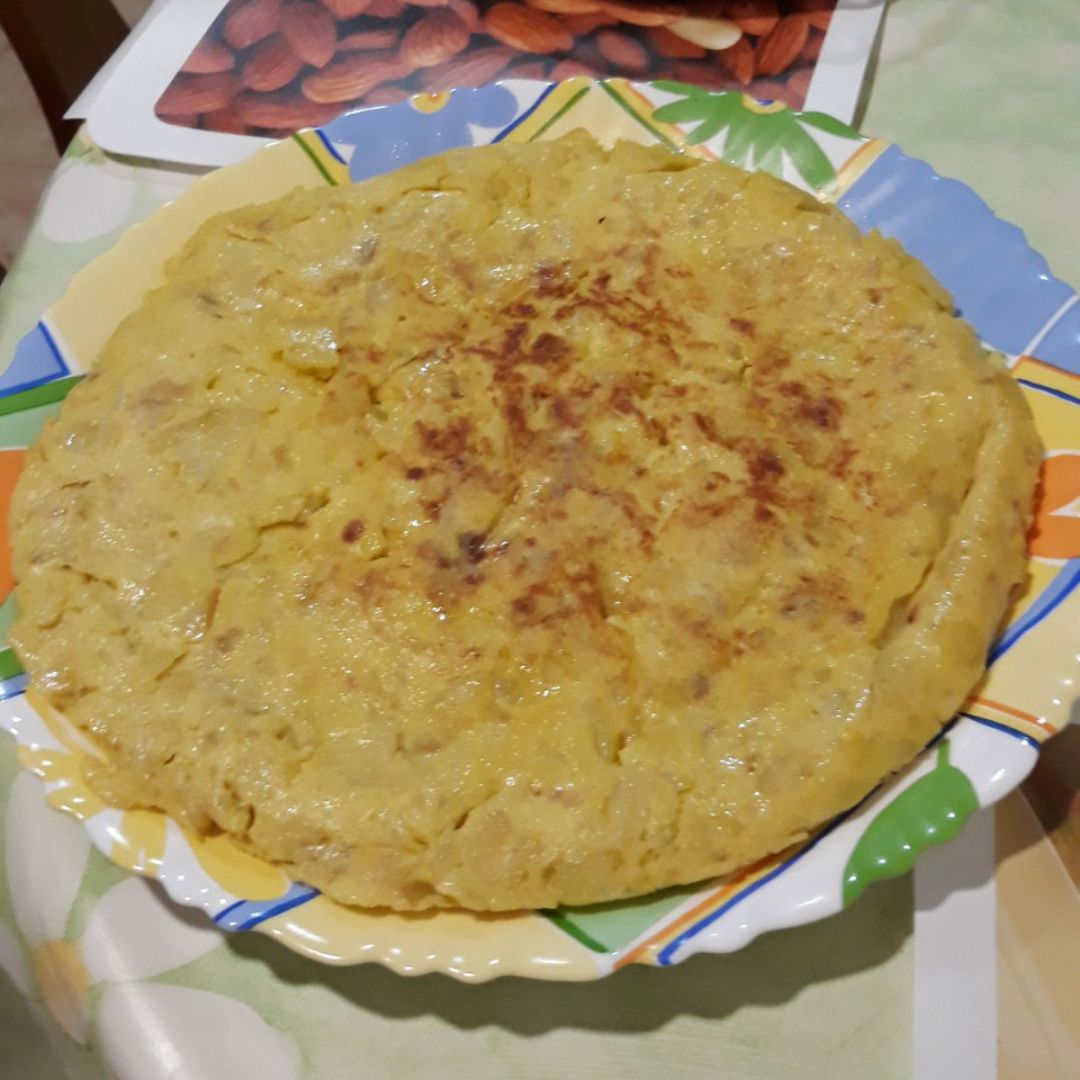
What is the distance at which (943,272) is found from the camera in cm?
96

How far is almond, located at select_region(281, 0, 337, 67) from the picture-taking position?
1.42 m

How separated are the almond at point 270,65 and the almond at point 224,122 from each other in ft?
0.18

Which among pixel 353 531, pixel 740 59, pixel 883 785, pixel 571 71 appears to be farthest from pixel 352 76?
pixel 883 785

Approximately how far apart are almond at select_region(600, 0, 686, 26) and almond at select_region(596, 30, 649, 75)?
27 mm

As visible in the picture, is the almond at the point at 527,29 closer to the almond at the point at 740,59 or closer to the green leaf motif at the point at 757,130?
the almond at the point at 740,59

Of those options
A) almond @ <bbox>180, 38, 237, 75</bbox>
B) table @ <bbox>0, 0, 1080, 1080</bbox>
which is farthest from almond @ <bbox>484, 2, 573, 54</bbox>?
table @ <bbox>0, 0, 1080, 1080</bbox>

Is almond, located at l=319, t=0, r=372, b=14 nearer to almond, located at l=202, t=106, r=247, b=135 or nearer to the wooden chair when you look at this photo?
almond, located at l=202, t=106, r=247, b=135

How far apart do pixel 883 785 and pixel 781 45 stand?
998 mm

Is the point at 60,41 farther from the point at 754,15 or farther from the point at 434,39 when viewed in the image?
the point at 754,15

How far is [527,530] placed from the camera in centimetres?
81

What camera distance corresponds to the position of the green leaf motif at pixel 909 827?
0.67 m

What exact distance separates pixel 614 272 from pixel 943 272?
306 mm

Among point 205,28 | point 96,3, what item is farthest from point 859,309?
point 96,3

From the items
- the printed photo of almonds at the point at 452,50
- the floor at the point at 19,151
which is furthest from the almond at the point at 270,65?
the floor at the point at 19,151
